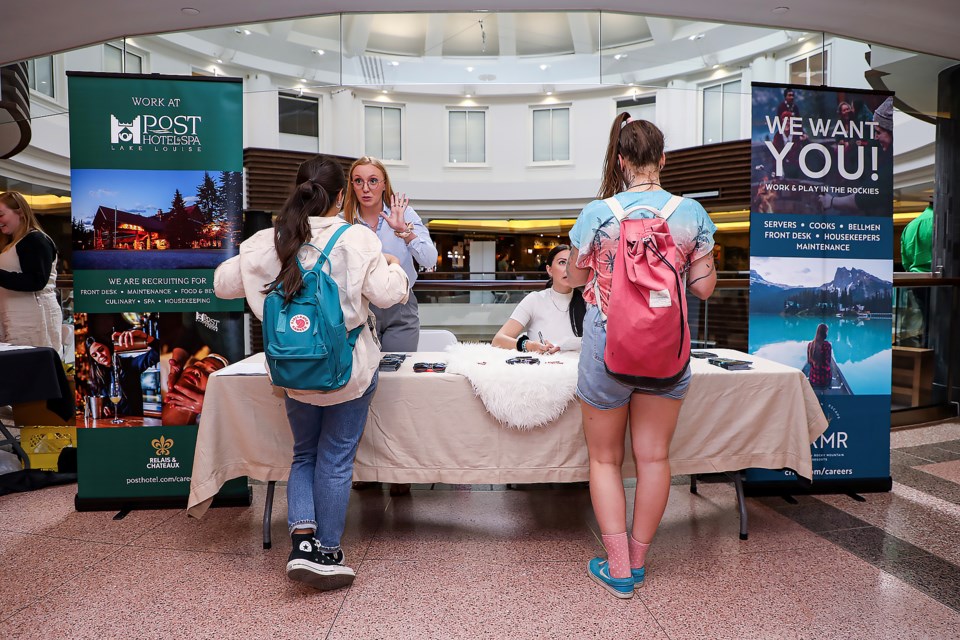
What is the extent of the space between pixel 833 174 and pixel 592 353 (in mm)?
2065

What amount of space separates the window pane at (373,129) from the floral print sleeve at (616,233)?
1264 centimetres

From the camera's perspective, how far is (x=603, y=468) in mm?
2168

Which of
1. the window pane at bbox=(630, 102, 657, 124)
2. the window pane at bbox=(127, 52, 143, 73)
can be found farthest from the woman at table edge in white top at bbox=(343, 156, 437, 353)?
the window pane at bbox=(630, 102, 657, 124)

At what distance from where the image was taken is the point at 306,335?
188 centimetres

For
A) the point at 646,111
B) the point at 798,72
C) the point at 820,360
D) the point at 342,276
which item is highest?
the point at 646,111

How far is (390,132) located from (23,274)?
1141cm

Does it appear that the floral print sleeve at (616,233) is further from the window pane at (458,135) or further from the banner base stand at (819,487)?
the window pane at (458,135)

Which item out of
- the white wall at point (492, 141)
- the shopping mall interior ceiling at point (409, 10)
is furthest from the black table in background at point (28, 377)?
the white wall at point (492, 141)

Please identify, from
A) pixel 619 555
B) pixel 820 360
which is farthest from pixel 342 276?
pixel 820 360

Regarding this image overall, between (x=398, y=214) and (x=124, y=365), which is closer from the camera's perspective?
Result: (x=398, y=214)

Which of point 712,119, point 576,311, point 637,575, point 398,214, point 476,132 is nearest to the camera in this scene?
point 637,575

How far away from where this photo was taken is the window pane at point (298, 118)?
12.8 meters

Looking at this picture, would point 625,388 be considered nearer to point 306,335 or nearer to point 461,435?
point 461,435

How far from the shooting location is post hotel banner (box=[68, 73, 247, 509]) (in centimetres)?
294
